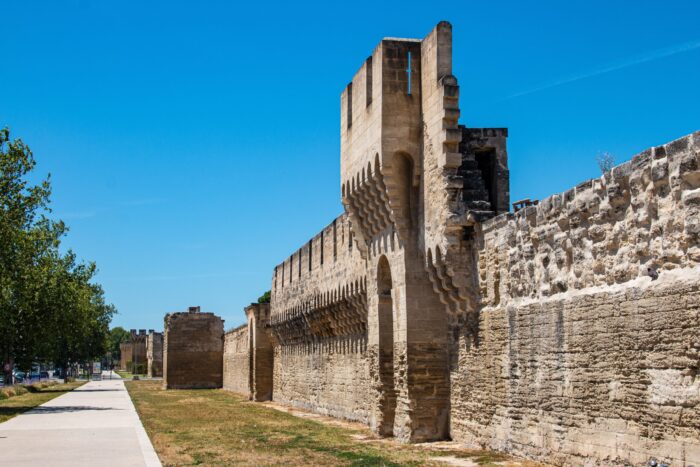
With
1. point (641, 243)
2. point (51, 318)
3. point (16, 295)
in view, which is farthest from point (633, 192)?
point (51, 318)

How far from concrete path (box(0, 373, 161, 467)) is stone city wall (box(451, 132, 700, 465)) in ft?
17.4

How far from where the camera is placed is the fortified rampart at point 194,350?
154 ft

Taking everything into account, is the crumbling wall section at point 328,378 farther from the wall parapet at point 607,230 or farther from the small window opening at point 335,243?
the wall parapet at point 607,230

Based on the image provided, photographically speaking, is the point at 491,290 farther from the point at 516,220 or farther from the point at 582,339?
the point at 582,339

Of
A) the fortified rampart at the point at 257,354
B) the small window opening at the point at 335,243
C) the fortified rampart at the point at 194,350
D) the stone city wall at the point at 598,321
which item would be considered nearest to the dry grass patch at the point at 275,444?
the stone city wall at the point at 598,321

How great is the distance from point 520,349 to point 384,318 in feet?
16.2

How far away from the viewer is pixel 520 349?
478 inches

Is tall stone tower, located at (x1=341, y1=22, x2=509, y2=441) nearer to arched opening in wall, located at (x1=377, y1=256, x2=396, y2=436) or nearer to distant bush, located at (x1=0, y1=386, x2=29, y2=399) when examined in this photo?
arched opening in wall, located at (x1=377, y1=256, x2=396, y2=436)

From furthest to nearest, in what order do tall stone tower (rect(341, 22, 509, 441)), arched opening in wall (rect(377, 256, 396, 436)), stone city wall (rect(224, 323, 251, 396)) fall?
stone city wall (rect(224, 323, 251, 396)) → arched opening in wall (rect(377, 256, 396, 436)) → tall stone tower (rect(341, 22, 509, 441))

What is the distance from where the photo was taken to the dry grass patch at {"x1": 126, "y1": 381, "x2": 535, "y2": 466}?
41.7 feet

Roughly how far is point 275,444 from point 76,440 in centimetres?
383

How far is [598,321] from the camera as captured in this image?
10.1m

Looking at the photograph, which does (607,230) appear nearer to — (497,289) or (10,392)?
(497,289)

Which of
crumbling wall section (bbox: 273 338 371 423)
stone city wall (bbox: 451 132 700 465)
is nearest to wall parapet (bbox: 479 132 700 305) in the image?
stone city wall (bbox: 451 132 700 465)
